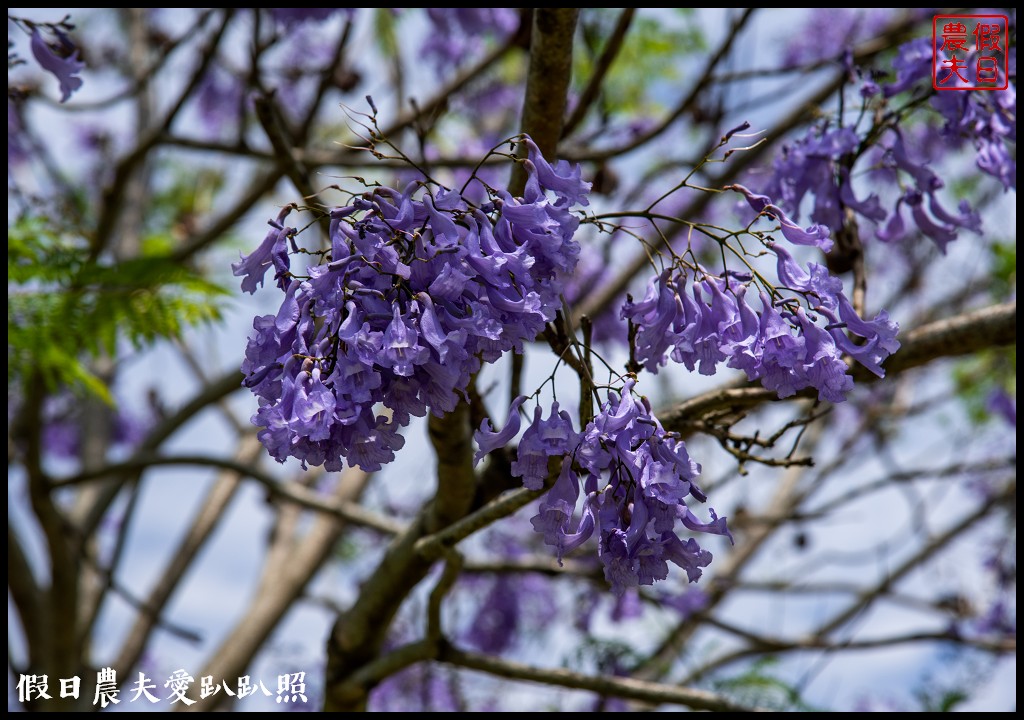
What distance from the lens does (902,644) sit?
159 inches

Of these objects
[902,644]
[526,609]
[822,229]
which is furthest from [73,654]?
[822,229]

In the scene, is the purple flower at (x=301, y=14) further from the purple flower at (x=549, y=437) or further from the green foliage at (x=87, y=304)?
the purple flower at (x=549, y=437)

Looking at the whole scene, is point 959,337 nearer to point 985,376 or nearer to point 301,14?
point 301,14

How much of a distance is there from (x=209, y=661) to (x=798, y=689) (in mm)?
2701

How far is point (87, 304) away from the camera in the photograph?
3291 mm

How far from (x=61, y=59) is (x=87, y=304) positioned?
102 centimetres

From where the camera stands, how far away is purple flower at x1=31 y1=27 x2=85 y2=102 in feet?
8.03

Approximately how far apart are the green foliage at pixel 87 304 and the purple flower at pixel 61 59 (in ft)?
2.37

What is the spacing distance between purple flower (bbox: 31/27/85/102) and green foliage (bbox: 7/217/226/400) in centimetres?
72

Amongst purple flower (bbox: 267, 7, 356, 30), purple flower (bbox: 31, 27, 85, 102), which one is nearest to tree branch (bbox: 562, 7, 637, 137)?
purple flower (bbox: 31, 27, 85, 102)

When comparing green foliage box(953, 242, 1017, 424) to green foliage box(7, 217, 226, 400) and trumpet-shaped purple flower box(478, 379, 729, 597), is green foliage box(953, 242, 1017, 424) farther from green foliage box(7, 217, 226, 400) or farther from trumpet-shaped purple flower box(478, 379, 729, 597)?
trumpet-shaped purple flower box(478, 379, 729, 597)

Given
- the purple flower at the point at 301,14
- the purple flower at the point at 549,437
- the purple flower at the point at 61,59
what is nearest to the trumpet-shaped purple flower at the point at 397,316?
the purple flower at the point at 549,437

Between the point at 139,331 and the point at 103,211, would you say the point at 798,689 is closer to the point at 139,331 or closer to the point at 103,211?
the point at 139,331

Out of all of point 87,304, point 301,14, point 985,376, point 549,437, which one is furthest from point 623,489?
point 985,376
